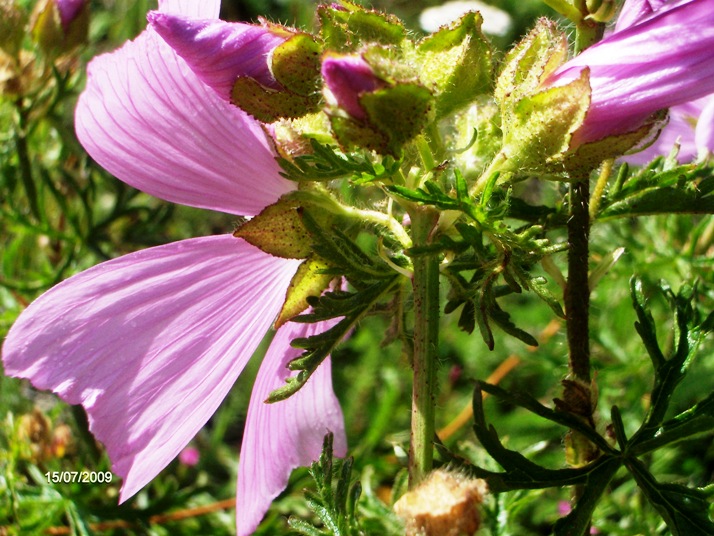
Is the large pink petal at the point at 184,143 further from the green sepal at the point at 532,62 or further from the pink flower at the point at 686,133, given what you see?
the pink flower at the point at 686,133

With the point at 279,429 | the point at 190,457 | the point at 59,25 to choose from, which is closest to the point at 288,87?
the point at 279,429

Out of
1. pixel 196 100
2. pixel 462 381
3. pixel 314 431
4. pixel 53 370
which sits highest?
pixel 196 100

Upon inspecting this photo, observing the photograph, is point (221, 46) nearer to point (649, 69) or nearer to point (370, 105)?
point (370, 105)

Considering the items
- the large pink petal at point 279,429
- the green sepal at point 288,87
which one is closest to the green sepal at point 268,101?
the green sepal at point 288,87

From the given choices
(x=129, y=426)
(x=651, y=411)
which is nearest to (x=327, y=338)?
(x=129, y=426)

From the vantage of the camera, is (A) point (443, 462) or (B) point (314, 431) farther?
(B) point (314, 431)

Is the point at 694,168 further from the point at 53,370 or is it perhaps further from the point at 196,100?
the point at 53,370
